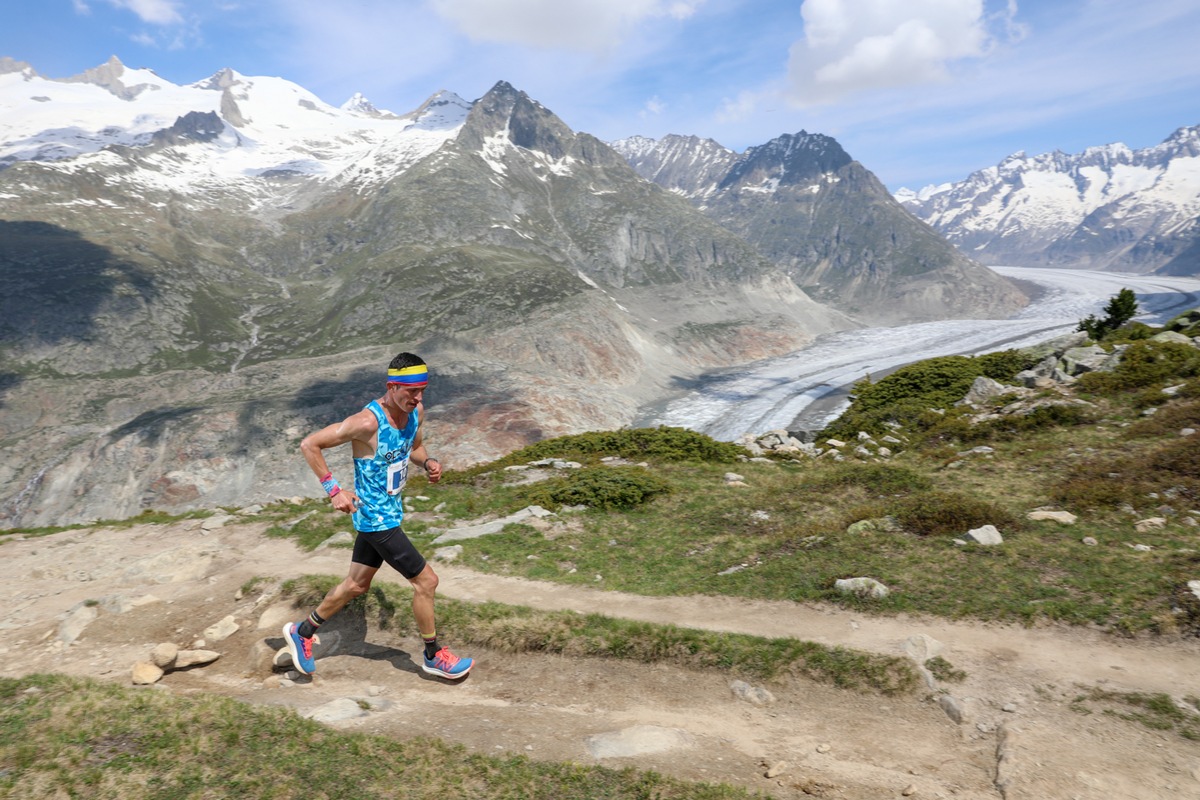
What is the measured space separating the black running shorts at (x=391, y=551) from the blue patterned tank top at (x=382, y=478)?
0.36ft

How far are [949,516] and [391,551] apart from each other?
36.2 ft

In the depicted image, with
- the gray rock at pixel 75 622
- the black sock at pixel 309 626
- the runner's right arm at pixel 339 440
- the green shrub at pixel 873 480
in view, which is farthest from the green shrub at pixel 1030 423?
the gray rock at pixel 75 622

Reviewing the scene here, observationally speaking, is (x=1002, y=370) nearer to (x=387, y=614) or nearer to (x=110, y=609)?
(x=387, y=614)

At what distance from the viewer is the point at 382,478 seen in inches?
318

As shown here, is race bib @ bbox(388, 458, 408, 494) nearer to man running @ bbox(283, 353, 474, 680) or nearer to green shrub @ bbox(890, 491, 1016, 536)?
man running @ bbox(283, 353, 474, 680)

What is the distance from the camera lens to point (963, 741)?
6840mm

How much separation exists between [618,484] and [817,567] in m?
7.09

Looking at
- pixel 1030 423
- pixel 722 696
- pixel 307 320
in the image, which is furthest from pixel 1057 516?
pixel 307 320

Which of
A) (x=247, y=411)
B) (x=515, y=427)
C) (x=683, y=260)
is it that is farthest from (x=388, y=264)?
(x=683, y=260)

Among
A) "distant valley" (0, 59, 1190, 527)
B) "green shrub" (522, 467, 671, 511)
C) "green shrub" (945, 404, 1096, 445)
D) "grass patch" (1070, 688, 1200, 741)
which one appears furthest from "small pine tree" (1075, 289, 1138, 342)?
"distant valley" (0, 59, 1190, 527)

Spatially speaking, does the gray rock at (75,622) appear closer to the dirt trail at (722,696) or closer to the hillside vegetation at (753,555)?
the dirt trail at (722,696)

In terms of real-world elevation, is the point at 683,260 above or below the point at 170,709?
above

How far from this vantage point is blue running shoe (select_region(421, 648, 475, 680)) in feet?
28.0

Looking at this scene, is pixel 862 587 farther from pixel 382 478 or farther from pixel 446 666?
pixel 382 478
